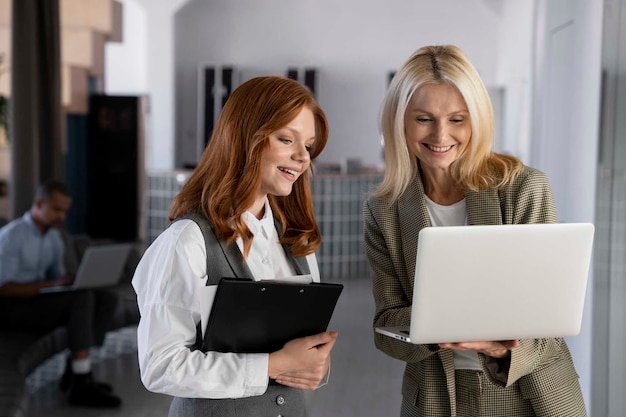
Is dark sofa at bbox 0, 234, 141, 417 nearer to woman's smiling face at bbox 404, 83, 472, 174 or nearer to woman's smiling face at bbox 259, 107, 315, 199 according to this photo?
woman's smiling face at bbox 259, 107, 315, 199

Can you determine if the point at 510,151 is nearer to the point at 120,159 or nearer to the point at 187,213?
the point at 120,159

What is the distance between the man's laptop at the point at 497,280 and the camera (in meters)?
1.47

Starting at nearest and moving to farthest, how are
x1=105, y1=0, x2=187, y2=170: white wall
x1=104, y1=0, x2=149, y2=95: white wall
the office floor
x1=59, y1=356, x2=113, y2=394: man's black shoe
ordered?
the office floor → x1=59, y1=356, x2=113, y2=394: man's black shoe → x1=105, y1=0, x2=187, y2=170: white wall → x1=104, y1=0, x2=149, y2=95: white wall

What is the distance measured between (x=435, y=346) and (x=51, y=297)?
12.1 feet

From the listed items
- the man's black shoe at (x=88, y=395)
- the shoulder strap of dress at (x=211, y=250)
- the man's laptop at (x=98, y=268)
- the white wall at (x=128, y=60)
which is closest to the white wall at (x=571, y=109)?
the shoulder strap of dress at (x=211, y=250)

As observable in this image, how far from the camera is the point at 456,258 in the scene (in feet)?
4.85

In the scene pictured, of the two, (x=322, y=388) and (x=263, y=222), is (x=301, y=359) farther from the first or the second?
(x=322, y=388)

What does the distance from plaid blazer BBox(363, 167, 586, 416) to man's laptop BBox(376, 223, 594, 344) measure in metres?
0.12

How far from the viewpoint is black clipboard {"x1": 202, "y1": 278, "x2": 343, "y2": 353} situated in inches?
59.5

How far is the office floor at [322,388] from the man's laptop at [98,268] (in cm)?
62

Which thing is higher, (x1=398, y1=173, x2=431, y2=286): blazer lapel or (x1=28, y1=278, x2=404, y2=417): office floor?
(x1=398, y1=173, x2=431, y2=286): blazer lapel

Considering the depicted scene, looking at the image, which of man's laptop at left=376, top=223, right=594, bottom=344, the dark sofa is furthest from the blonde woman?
the dark sofa

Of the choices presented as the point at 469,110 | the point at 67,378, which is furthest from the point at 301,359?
the point at 67,378

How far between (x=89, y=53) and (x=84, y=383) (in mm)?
3949
